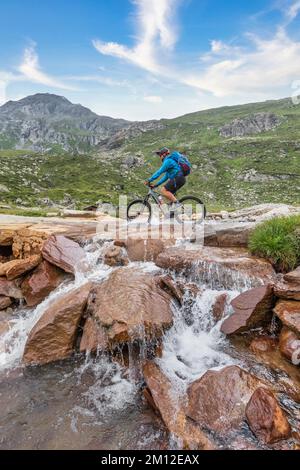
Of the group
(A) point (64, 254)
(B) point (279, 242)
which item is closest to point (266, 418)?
(B) point (279, 242)

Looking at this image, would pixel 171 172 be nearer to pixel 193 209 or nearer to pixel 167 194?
pixel 167 194

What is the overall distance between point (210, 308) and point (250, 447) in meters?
4.11

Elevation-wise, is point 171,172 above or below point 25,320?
above

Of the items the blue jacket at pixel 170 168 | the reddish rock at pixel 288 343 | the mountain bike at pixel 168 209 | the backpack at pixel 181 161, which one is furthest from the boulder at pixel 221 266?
the mountain bike at pixel 168 209

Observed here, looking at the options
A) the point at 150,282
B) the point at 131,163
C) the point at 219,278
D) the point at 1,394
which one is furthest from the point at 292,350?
the point at 131,163

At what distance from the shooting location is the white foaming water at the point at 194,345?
7.21 meters

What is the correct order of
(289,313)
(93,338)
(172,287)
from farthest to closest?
(172,287) → (93,338) → (289,313)

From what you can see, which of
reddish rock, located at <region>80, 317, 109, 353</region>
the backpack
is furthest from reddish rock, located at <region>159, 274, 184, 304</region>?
the backpack

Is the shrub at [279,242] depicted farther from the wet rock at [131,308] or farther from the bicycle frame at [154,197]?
the bicycle frame at [154,197]

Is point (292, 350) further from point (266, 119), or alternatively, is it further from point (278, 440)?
point (266, 119)

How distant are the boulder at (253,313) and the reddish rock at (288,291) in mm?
169

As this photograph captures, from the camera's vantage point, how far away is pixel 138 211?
17.5 meters

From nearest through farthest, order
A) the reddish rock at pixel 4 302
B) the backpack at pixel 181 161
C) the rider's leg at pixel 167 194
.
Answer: the reddish rock at pixel 4 302 < the backpack at pixel 181 161 < the rider's leg at pixel 167 194

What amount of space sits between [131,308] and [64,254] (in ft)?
16.7
